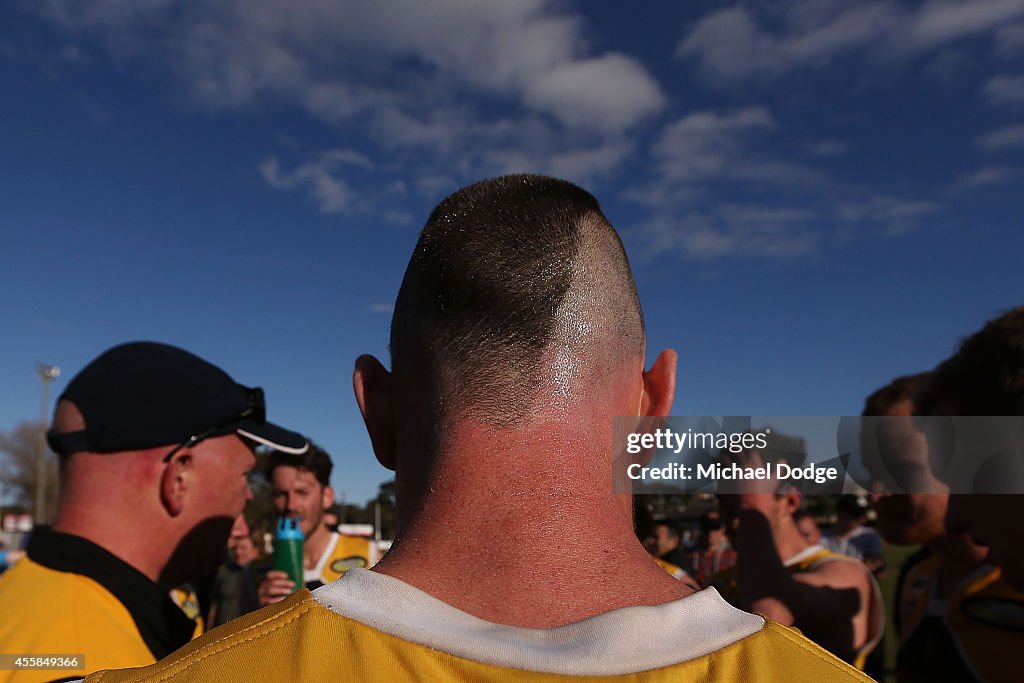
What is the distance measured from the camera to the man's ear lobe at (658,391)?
1.58 meters

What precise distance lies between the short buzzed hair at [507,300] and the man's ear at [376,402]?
58mm

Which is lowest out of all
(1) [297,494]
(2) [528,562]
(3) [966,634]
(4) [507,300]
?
(3) [966,634]

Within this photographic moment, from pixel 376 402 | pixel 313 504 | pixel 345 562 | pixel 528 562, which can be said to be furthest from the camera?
pixel 345 562

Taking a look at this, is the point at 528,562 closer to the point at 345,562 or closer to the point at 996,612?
the point at 996,612

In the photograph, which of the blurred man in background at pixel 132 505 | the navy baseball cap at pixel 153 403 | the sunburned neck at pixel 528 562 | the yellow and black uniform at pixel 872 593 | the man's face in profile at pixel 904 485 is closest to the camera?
the sunburned neck at pixel 528 562

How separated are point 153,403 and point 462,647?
2046 millimetres

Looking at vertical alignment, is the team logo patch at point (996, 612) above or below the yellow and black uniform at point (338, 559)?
below

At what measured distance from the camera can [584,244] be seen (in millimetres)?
1542

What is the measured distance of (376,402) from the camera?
1532 millimetres

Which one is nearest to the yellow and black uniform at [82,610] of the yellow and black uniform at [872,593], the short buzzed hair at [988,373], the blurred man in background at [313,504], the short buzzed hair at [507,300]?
the short buzzed hair at [507,300]

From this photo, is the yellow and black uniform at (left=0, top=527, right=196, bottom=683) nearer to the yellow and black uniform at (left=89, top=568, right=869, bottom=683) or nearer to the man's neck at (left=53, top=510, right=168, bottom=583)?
the man's neck at (left=53, top=510, right=168, bottom=583)

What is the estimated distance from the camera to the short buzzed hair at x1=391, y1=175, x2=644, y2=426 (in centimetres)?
135

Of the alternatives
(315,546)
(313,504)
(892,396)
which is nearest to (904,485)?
(892,396)

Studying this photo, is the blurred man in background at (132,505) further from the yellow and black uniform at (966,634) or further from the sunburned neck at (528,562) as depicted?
the yellow and black uniform at (966,634)
